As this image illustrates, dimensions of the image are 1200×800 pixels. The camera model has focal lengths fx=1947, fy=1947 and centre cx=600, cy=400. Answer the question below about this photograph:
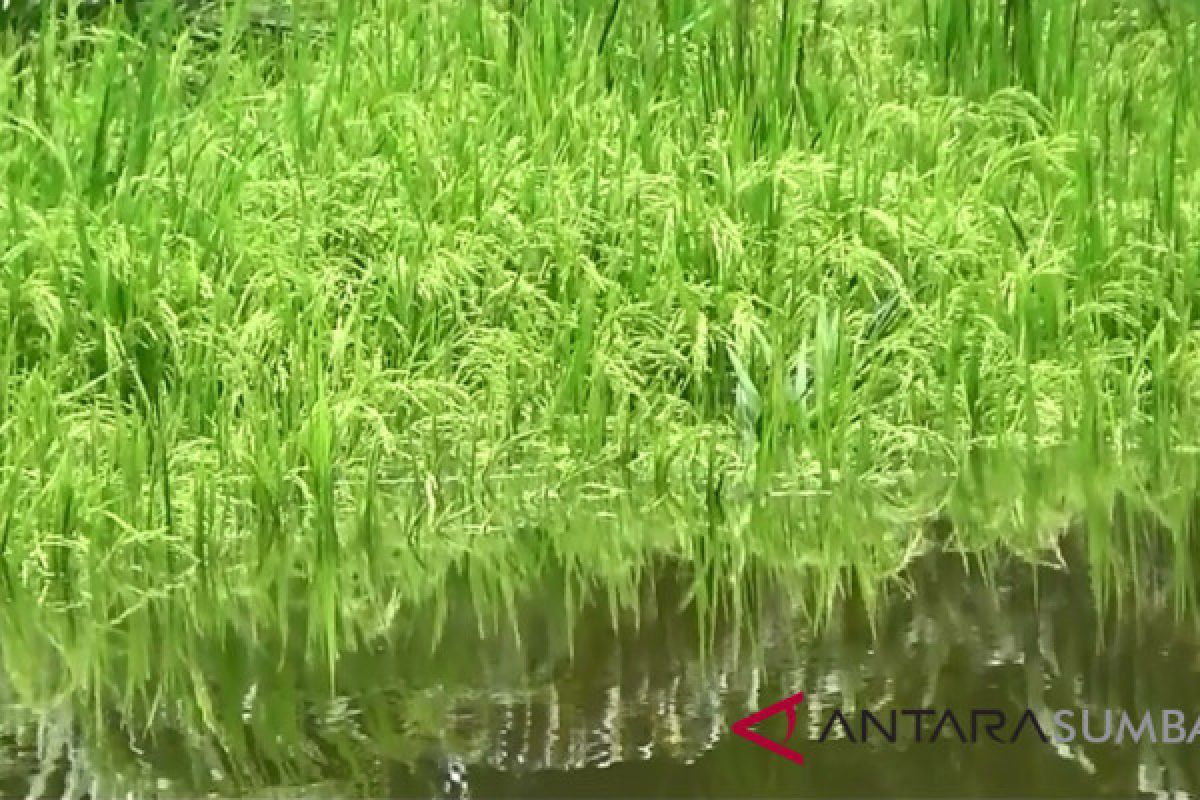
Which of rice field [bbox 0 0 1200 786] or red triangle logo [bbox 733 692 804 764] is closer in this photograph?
red triangle logo [bbox 733 692 804 764]

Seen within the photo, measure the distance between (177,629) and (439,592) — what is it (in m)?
0.33

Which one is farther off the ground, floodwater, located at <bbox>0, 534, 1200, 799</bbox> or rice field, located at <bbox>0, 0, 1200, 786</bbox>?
rice field, located at <bbox>0, 0, 1200, 786</bbox>

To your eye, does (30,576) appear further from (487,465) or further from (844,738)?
(844,738)

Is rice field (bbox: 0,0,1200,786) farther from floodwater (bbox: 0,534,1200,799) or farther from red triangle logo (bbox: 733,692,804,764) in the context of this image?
red triangle logo (bbox: 733,692,804,764)

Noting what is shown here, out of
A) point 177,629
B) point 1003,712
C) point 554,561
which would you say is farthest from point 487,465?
point 1003,712

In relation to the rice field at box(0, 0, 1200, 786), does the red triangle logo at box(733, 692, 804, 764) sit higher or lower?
lower

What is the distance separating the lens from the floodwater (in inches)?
81.8

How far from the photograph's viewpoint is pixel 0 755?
7.01ft

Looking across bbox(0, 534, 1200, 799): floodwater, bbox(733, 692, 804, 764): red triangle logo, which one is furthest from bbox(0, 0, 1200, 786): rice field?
bbox(733, 692, 804, 764): red triangle logo

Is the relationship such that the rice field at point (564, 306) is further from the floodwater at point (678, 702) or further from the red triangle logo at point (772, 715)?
the red triangle logo at point (772, 715)

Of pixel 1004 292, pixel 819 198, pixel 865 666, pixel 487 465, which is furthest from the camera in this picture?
pixel 819 198

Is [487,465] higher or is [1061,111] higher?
[1061,111]

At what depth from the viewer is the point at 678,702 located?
2.23m

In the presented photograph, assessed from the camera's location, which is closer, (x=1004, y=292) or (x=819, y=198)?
(x=1004, y=292)
